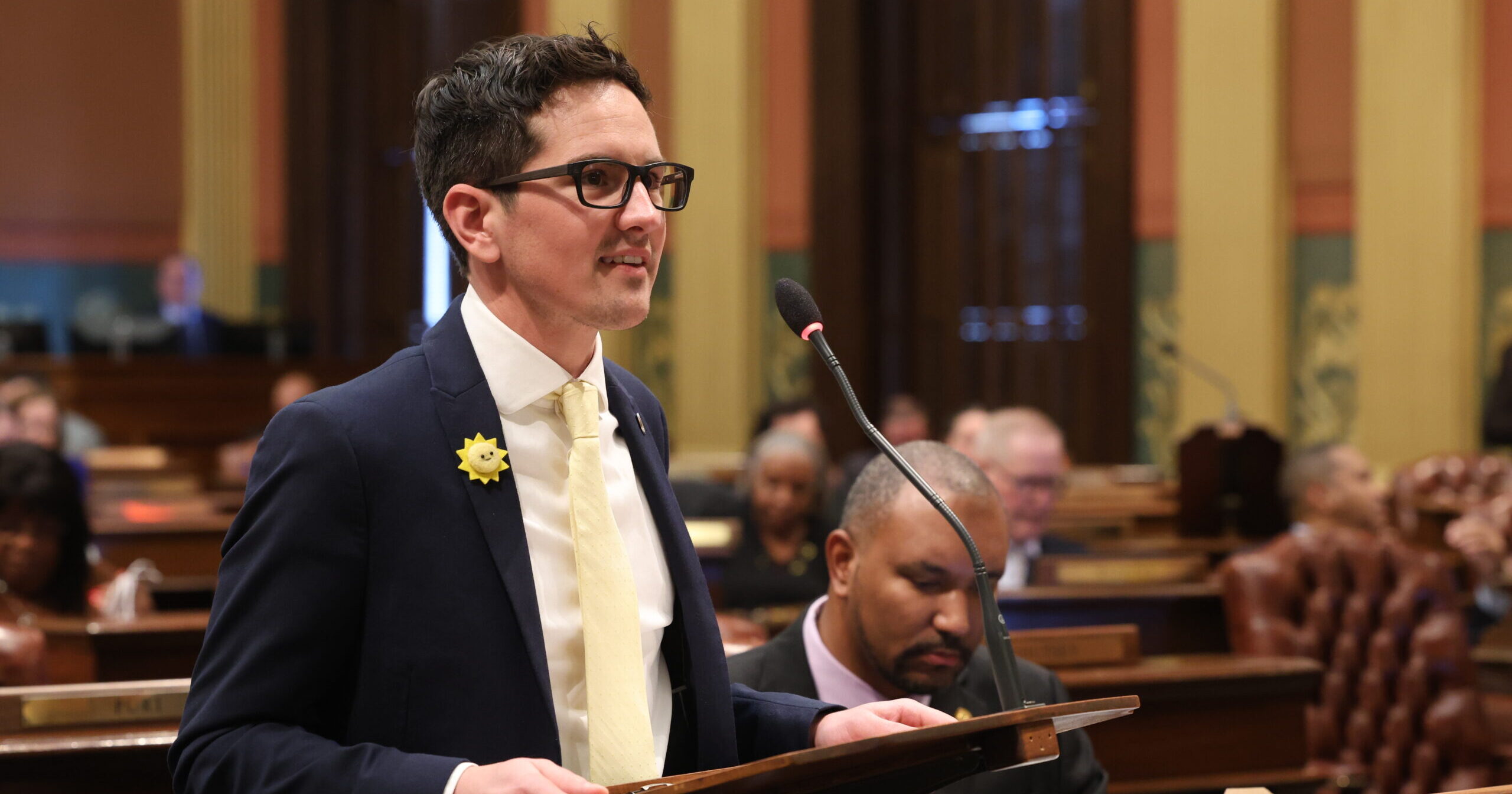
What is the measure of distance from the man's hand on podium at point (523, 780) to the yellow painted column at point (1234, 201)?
734 centimetres

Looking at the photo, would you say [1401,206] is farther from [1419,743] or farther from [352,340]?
[352,340]

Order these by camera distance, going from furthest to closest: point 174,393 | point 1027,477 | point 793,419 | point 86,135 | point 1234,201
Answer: point 86,135, point 174,393, point 1234,201, point 793,419, point 1027,477

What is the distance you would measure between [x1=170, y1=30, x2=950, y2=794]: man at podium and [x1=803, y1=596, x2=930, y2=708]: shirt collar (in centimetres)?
73

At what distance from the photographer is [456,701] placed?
1.29 metres

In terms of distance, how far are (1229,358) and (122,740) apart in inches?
275

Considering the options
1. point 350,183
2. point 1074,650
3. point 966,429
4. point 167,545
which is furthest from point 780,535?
point 350,183

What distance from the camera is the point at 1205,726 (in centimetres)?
300

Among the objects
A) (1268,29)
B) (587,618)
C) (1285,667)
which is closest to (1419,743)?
(1285,667)

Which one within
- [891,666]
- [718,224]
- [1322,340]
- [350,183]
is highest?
[350,183]

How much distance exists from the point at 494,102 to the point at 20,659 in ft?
5.75

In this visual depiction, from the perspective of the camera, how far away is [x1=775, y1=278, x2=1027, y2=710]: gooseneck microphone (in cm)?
158

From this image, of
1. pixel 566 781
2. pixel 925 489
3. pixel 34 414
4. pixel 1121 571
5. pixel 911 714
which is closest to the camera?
pixel 566 781

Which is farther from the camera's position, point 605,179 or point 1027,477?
point 1027,477

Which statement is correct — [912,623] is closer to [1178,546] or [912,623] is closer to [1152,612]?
[1152,612]
